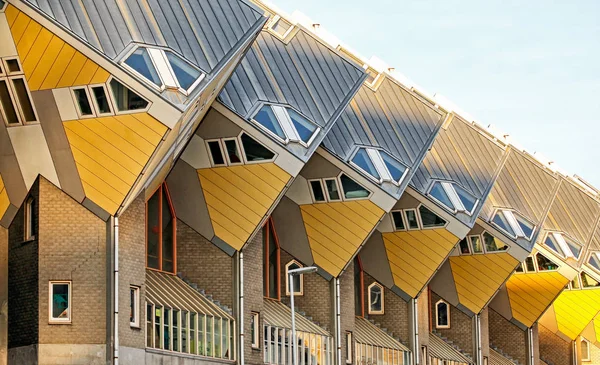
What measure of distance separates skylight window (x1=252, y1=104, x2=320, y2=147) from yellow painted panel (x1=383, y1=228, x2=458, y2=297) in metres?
12.3

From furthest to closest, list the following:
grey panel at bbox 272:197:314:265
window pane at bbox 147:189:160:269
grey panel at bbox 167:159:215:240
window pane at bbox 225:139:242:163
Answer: grey panel at bbox 272:197:314:265 < grey panel at bbox 167:159:215:240 < window pane at bbox 225:139:242:163 < window pane at bbox 147:189:160:269

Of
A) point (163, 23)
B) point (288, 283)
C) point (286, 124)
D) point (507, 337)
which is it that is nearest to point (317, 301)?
point (288, 283)

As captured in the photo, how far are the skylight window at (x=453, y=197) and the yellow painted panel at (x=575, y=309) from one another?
1776cm

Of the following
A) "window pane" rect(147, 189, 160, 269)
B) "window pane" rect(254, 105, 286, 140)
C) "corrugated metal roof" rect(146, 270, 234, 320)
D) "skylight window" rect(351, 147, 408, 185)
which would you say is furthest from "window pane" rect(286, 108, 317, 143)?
"corrugated metal roof" rect(146, 270, 234, 320)

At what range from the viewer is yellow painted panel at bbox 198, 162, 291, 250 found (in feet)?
148

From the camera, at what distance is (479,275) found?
63281mm

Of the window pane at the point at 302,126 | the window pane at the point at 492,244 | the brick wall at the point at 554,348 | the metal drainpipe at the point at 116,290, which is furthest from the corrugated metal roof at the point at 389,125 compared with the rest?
the brick wall at the point at 554,348

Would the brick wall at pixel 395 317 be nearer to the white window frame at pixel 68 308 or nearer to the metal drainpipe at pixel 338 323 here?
the metal drainpipe at pixel 338 323

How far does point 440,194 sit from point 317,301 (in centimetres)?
802

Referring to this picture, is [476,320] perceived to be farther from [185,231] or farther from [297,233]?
[185,231]

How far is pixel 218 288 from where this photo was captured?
4559 cm

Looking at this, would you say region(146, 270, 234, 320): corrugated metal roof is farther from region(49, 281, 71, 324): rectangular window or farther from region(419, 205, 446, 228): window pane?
region(419, 205, 446, 228): window pane

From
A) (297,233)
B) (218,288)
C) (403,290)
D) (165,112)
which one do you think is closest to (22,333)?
(165,112)

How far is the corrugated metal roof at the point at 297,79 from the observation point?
45750mm
